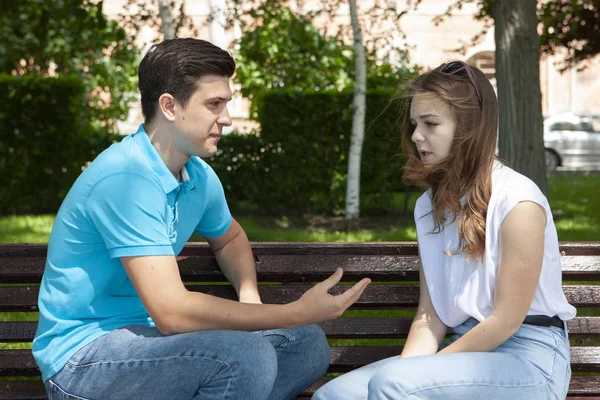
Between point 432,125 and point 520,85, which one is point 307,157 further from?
point 432,125

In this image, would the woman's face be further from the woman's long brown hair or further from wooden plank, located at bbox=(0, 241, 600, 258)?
wooden plank, located at bbox=(0, 241, 600, 258)

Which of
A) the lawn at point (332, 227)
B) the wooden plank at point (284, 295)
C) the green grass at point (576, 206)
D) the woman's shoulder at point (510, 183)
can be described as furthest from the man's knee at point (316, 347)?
the green grass at point (576, 206)

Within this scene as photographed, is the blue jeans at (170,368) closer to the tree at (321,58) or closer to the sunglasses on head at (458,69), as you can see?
the sunglasses on head at (458,69)

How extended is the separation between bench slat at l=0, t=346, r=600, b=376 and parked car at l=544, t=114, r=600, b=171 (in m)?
17.2

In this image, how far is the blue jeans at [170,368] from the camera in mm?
2490

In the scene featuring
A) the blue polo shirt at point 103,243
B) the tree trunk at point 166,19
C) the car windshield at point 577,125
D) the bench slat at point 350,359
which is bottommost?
the car windshield at point 577,125

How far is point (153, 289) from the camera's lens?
2490mm

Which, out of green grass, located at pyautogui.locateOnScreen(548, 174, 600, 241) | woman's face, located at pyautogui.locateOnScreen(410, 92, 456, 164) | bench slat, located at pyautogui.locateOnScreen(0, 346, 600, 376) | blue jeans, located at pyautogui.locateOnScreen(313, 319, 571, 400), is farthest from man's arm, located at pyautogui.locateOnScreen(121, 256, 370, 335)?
green grass, located at pyautogui.locateOnScreen(548, 174, 600, 241)

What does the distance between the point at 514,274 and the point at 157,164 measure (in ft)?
3.58

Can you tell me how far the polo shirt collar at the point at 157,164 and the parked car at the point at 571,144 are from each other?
18.0 m

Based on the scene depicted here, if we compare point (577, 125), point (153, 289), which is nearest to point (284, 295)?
point (153, 289)

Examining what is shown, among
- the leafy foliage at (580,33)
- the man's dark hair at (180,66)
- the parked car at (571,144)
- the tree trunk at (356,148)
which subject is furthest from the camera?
the parked car at (571,144)

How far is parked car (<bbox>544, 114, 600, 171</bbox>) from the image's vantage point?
→ 19.8 m

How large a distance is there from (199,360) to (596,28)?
461 inches
